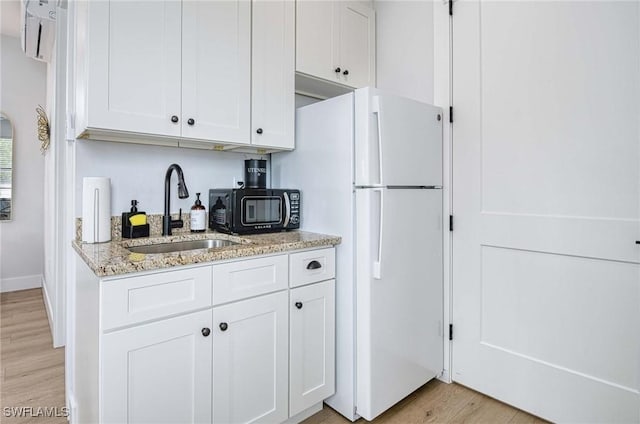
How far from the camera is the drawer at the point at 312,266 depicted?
1687 millimetres

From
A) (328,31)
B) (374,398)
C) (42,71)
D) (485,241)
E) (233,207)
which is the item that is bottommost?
(374,398)

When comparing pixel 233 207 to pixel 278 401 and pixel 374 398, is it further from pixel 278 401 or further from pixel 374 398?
pixel 374 398

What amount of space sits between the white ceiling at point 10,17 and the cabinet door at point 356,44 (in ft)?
9.70

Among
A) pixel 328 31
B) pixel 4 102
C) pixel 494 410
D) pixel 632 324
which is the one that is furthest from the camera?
pixel 4 102

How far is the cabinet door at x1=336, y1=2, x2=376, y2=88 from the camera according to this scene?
2.34m

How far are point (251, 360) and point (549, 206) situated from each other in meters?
1.59

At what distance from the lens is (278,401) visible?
1.63 metres

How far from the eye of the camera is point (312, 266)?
5.77 feet

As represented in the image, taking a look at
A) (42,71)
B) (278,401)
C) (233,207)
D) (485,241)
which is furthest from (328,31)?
(42,71)

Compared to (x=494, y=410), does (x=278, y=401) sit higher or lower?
higher

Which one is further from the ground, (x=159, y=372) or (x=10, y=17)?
(x=10, y=17)

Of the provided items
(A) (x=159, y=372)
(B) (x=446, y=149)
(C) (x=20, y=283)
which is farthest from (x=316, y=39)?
(C) (x=20, y=283)

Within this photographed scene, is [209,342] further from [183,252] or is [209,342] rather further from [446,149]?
[446,149]

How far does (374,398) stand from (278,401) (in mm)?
473
